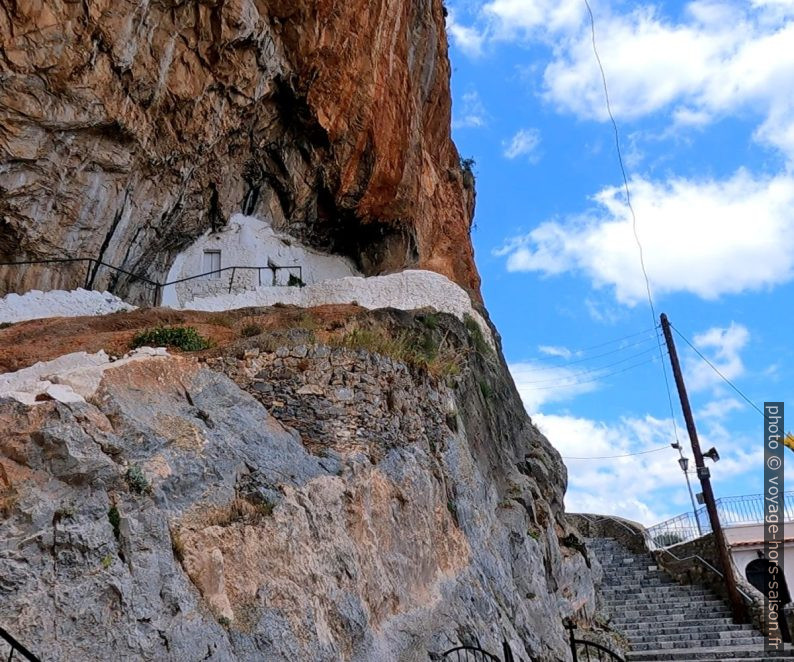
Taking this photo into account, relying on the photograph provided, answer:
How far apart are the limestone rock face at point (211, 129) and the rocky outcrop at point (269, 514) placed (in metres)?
5.97

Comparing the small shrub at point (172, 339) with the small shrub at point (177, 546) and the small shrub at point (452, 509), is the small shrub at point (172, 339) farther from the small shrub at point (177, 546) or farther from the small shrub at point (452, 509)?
the small shrub at point (452, 509)

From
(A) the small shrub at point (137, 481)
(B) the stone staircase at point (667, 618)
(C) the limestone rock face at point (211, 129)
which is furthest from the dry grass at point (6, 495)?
(B) the stone staircase at point (667, 618)

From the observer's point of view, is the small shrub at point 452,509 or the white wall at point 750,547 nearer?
the small shrub at point 452,509

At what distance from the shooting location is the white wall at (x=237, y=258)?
1806 cm

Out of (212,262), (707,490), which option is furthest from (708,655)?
(212,262)

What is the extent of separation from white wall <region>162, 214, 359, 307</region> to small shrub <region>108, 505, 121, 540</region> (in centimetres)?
1119

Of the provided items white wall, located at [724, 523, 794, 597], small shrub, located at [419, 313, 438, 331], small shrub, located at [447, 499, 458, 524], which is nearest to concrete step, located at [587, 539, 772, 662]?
white wall, located at [724, 523, 794, 597]

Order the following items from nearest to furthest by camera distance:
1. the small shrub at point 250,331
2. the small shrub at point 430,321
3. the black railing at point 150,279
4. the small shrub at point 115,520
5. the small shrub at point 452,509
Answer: the small shrub at point 115,520, the small shrub at point 452,509, the small shrub at point 250,331, the black railing at point 150,279, the small shrub at point 430,321

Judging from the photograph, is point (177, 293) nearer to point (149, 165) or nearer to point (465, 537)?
point (149, 165)

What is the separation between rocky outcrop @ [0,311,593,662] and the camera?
629 cm

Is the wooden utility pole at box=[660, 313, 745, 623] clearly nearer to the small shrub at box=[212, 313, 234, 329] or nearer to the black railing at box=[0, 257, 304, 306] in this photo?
the black railing at box=[0, 257, 304, 306]

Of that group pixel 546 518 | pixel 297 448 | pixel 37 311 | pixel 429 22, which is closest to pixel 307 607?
pixel 297 448

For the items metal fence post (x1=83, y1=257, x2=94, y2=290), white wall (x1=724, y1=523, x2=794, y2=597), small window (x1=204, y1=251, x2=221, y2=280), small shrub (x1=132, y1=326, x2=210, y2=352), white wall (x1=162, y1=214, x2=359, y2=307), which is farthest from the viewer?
white wall (x1=724, y1=523, x2=794, y2=597)

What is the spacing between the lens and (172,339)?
34.2 feet
